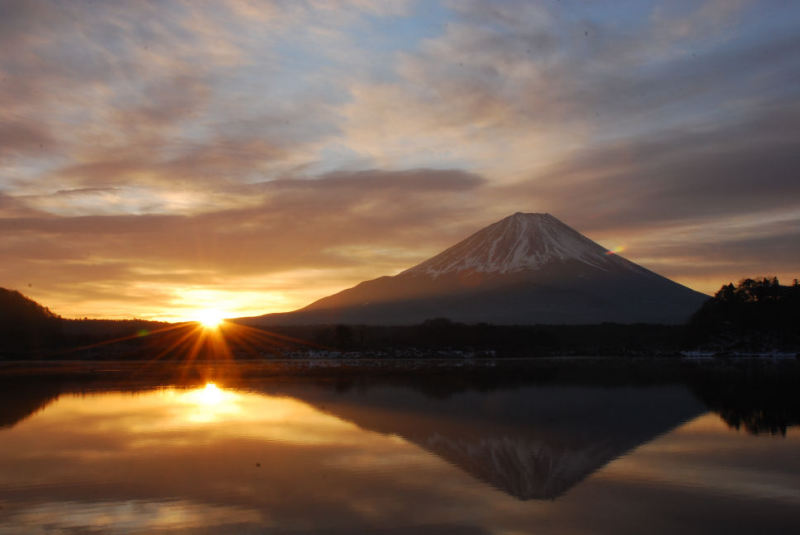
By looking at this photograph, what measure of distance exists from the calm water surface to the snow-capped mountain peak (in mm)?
137754

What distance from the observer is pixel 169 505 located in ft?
38.3

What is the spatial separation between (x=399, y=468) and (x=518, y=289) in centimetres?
13429

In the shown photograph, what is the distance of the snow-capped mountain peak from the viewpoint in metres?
163

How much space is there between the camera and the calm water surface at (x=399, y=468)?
10.8 metres

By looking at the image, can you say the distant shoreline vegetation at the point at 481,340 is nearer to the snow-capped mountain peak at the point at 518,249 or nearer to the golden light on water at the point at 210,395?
the golden light on water at the point at 210,395

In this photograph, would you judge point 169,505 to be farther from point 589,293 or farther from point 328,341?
point 589,293

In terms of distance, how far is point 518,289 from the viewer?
146750 mm

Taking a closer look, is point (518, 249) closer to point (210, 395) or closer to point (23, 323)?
point (23, 323)

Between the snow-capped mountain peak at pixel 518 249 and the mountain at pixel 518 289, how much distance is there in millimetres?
226

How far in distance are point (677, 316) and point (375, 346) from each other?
239ft

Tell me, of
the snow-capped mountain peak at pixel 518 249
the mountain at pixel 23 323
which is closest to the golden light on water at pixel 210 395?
the mountain at pixel 23 323

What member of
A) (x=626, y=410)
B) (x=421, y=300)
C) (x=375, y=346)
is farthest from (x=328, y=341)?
(x=626, y=410)

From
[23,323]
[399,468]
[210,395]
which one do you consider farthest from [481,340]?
[399,468]

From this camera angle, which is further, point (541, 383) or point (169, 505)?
point (541, 383)
